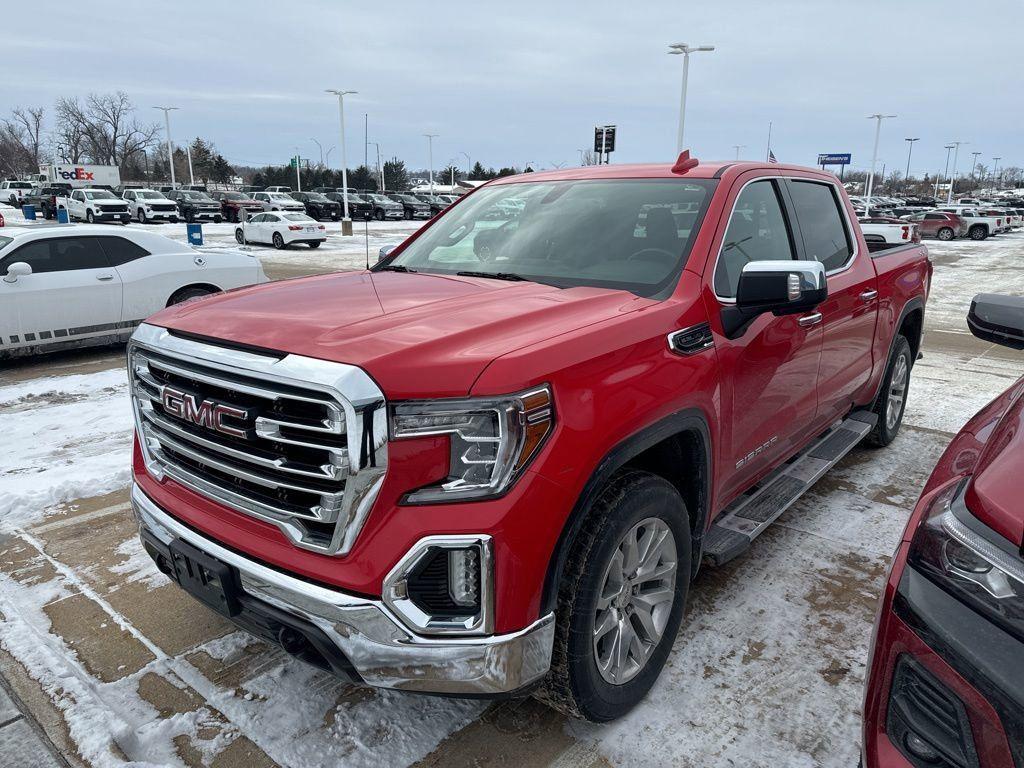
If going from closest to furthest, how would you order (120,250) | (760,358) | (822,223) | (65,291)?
(760,358) → (822,223) → (65,291) → (120,250)

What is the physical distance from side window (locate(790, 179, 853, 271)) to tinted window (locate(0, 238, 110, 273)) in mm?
7655

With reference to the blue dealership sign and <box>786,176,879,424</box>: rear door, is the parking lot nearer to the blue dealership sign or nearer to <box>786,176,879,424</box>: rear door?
<box>786,176,879,424</box>: rear door

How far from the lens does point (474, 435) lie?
76.6 inches

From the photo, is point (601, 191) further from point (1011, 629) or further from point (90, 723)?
point (90, 723)

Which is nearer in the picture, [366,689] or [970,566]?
[970,566]

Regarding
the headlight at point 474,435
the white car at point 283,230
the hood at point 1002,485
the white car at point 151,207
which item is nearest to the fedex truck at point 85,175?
the white car at point 151,207

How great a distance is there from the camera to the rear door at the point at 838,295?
376 centimetres

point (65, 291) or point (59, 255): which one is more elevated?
point (59, 255)

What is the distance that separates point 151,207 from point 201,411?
39.7m

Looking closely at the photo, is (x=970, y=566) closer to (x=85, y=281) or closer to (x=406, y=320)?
(x=406, y=320)

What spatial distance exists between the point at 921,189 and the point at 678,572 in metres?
140

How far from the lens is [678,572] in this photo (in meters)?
2.70

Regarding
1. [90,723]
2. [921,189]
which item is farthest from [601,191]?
[921,189]

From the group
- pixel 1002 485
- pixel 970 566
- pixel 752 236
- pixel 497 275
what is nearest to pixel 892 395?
pixel 752 236
